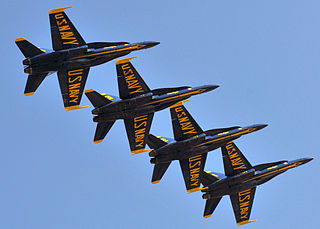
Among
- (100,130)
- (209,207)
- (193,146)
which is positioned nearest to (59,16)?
(100,130)

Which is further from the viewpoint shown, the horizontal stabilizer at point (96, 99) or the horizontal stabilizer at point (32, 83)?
the horizontal stabilizer at point (96, 99)

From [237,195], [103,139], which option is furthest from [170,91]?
[237,195]

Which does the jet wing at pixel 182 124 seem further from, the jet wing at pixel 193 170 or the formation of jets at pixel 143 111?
the jet wing at pixel 193 170

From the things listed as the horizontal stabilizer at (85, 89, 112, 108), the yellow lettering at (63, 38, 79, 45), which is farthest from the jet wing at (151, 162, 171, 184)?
the yellow lettering at (63, 38, 79, 45)

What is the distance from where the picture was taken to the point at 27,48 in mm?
97438

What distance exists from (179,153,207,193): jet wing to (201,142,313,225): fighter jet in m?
1.98

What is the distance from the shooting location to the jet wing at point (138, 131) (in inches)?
4117

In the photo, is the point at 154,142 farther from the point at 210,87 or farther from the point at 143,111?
the point at 210,87

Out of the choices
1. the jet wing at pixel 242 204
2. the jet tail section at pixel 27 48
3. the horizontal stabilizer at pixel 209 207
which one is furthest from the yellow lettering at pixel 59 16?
the jet wing at pixel 242 204

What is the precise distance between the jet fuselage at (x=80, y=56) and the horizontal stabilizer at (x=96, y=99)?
3.26 metres

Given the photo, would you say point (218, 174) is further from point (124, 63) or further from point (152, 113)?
point (124, 63)

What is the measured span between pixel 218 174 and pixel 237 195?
448 cm

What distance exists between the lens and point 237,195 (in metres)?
115

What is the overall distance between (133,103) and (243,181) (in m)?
20.3
